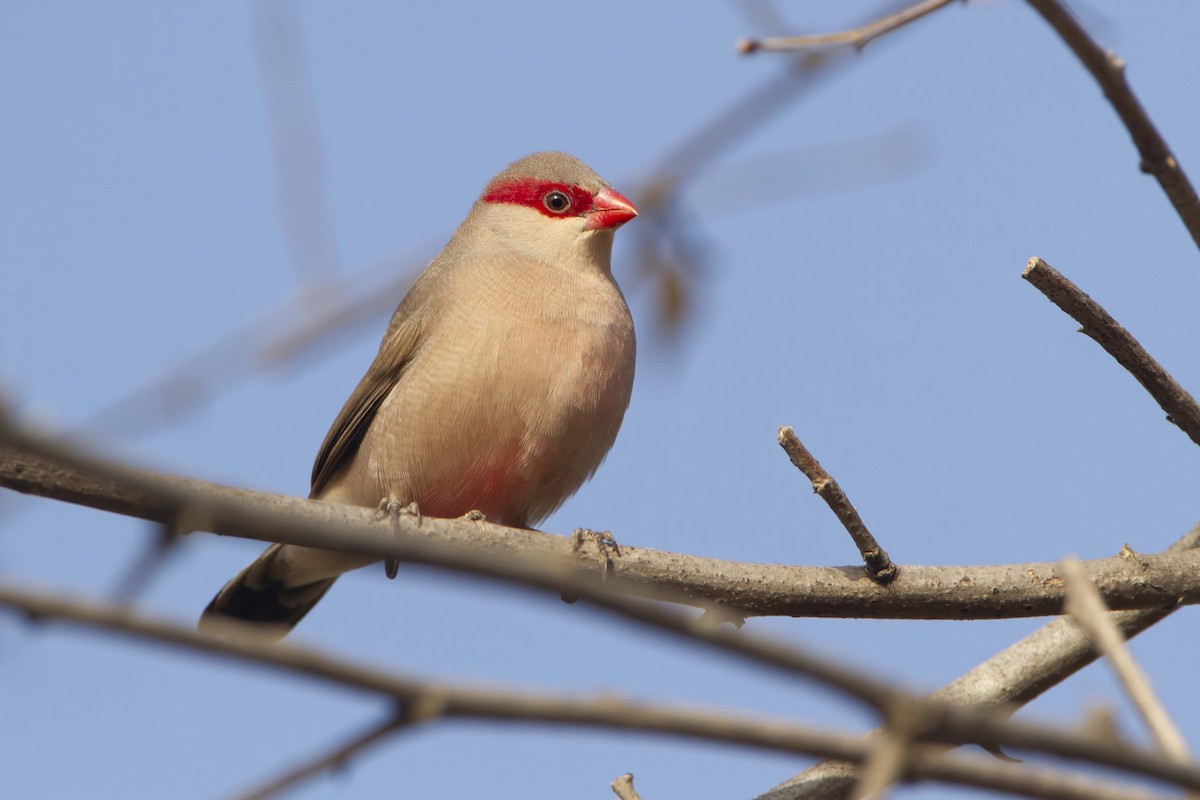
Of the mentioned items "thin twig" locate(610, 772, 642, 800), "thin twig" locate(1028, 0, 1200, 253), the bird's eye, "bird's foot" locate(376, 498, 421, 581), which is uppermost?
the bird's eye

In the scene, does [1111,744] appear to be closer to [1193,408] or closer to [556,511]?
[1193,408]

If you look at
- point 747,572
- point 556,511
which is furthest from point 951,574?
point 556,511

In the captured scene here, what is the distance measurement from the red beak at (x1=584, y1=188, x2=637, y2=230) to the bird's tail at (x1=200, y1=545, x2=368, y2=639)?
2.03 metres

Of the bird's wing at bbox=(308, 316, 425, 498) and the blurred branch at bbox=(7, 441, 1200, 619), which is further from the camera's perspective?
the bird's wing at bbox=(308, 316, 425, 498)

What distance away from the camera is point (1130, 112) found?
3180mm

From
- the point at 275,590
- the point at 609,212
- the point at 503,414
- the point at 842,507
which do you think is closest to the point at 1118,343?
the point at 842,507

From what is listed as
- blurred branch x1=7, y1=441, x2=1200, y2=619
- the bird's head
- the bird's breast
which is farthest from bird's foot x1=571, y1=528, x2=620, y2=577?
the bird's head

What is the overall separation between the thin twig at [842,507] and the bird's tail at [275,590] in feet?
10.2

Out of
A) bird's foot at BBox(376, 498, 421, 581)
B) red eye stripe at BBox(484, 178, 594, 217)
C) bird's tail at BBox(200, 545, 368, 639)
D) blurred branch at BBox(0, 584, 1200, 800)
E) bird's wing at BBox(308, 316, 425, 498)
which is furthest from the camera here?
red eye stripe at BBox(484, 178, 594, 217)

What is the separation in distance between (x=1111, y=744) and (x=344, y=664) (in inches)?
32.2

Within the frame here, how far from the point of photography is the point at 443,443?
5.88 m

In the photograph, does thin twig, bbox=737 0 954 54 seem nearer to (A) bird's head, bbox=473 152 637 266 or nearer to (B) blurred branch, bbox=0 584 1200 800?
(B) blurred branch, bbox=0 584 1200 800

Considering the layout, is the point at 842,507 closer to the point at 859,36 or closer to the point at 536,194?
the point at 859,36

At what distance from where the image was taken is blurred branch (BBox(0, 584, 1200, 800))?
1.42m
